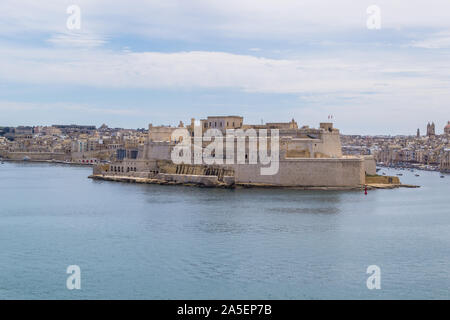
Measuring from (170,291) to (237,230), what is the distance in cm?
484

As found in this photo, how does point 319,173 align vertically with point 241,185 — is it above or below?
above

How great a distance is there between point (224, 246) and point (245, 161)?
12.3 meters

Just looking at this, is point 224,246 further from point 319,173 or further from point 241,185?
point 241,185

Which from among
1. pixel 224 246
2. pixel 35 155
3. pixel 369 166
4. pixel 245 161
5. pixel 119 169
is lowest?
pixel 224 246

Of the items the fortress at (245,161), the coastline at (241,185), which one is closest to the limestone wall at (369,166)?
the fortress at (245,161)

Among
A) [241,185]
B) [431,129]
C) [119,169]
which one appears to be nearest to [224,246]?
[241,185]

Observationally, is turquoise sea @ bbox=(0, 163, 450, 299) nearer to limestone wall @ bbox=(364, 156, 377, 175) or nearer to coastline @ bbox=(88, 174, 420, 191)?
coastline @ bbox=(88, 174, 420, 191)

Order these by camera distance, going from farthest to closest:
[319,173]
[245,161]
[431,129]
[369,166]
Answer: [431,129], [369,166], [245,161], [319,173]

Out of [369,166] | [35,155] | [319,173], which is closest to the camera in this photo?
[319,173]

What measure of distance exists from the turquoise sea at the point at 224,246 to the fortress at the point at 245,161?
2.76 m

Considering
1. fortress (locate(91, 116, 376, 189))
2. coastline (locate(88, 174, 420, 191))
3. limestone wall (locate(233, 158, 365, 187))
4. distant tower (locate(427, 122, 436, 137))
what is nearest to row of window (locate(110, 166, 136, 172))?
fortress (locate(91, 116, 376, 189))

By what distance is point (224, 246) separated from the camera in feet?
39.4
